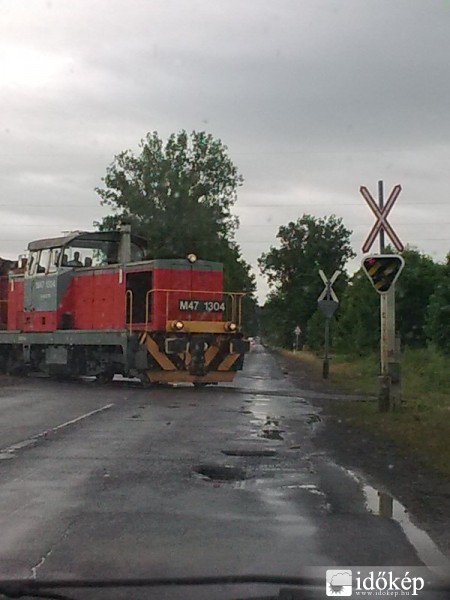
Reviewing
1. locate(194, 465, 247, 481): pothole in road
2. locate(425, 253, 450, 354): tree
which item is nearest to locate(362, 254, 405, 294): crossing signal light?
locate(194, 465, 247, 481): pothole in road

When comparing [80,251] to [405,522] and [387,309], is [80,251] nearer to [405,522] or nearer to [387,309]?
[387,309]

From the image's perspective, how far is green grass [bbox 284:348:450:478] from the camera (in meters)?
13.0

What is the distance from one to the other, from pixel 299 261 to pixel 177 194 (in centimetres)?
4222

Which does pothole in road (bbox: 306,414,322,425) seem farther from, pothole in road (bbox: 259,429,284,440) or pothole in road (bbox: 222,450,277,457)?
pothole in road (bbox: 222,450,277,457)

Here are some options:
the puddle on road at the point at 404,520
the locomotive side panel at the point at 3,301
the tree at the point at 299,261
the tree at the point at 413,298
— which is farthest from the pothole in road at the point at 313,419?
the tree at the point at 299,261

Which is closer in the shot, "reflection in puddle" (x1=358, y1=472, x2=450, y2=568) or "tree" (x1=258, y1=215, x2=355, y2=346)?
"reflection in puddle" (x1=358, y1=472, x2=450, y2=568)

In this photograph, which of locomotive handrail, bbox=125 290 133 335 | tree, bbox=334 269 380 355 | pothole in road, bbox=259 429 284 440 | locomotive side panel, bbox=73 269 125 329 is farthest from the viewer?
tree, bbox=334 269 380 355

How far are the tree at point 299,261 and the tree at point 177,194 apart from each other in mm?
33191

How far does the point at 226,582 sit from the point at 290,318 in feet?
327

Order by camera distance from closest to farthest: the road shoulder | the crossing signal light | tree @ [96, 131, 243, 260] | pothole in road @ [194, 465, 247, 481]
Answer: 1. the road shoulder
2. pothole in road @ [194, 465, 247, 481]
3. the crossing signal light
4. tree @ [96, 131, 243, 260]

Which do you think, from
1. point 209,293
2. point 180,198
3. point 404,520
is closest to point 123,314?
point 209,293

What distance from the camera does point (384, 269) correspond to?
17.9 metres

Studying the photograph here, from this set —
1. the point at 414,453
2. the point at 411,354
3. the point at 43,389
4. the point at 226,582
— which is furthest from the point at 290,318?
the point at 226,582

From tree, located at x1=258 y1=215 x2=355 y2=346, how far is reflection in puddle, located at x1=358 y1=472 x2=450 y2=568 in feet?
311
